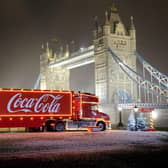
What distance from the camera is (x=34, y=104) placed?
34.0 m

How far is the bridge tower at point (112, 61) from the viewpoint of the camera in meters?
77.5

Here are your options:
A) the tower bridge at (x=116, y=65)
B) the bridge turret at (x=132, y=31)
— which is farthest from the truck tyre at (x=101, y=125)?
the bridge turret at (x=132, y=31)

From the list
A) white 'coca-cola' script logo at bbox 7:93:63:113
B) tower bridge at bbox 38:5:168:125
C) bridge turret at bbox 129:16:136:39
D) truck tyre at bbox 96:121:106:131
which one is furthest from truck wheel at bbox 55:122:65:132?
bridge turret at bbox 129:16:136:39

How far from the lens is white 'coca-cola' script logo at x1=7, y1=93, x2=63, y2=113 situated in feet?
108

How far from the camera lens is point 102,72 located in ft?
262

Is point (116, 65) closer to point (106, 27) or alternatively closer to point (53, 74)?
point (106, 27)

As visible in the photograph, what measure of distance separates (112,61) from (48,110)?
45.9 meters

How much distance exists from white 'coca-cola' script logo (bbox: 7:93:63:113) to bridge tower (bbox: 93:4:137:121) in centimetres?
4042

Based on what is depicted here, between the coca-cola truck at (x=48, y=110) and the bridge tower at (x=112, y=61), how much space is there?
3903 centimetres

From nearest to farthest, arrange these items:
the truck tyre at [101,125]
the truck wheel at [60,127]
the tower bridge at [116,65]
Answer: the truck wheel at [60,127] < the truck tyre at [101,125] < the tower bridge at [116,65]

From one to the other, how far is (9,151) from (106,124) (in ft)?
66.2

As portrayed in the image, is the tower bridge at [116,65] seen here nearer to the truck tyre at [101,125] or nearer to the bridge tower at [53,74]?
the bridge tower at [53,74]

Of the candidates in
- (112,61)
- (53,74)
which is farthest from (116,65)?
(53,74)

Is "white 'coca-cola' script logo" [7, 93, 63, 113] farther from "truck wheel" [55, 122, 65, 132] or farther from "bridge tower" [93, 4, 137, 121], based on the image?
"bridge tower" [93, 4, 137, 121]
